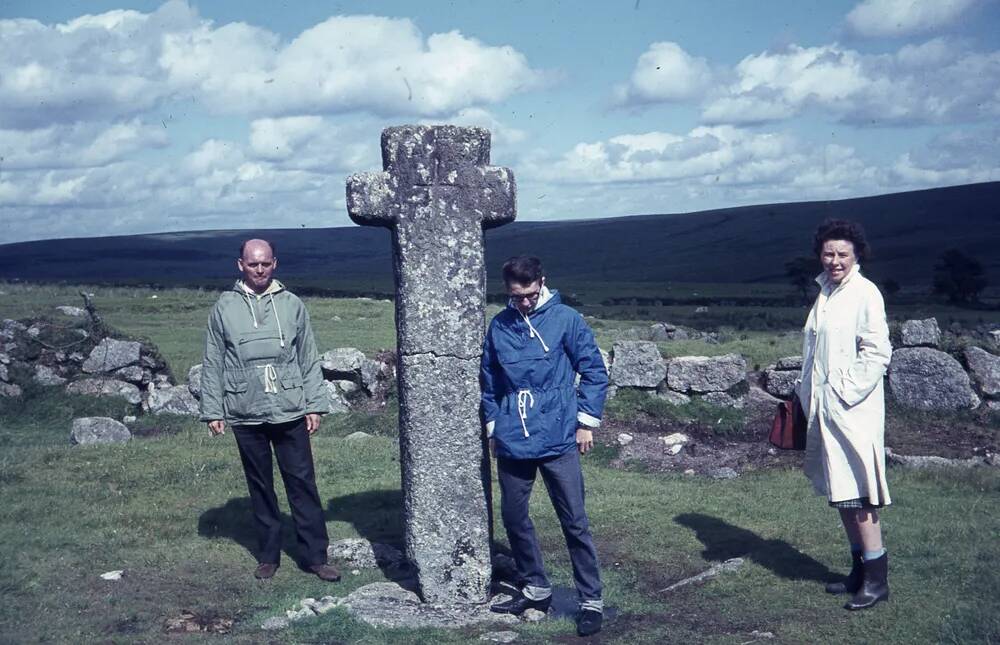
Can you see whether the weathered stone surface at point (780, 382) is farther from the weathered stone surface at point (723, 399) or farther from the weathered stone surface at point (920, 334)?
the weathered stone surface at point (920, 334)

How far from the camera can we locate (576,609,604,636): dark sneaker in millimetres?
6375

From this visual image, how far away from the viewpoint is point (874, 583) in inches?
254

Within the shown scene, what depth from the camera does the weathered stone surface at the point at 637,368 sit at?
1453 centimetres

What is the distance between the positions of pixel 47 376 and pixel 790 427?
14791 mm

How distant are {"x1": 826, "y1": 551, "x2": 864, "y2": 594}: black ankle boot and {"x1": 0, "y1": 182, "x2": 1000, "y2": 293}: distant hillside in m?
76.1

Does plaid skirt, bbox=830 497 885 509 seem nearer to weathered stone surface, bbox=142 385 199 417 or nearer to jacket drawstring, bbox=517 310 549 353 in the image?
jacket drawstring, bbox=517 310 549 353

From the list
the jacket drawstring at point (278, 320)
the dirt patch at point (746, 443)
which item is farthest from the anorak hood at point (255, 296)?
the dirt patch at point (746, 443)

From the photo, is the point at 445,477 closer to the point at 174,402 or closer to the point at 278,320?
the point at 278,320

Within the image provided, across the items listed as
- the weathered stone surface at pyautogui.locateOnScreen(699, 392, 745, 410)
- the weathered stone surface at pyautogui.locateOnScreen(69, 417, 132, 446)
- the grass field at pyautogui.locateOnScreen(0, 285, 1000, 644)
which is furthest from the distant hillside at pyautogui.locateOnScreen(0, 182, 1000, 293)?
the grass field at pyautogui.locateOnScreen(0, 285, 1000, 644)

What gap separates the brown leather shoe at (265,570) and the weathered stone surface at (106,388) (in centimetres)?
1022

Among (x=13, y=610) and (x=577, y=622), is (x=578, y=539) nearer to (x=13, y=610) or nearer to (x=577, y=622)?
(x=577, y=622)

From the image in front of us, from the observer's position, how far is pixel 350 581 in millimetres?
7652

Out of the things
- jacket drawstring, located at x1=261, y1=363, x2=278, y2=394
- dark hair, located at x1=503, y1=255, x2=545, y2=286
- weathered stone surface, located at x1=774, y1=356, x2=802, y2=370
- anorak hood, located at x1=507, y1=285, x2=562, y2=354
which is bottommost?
weathered stone surface, located at x1=774, y1=356, x2=802, y2=370

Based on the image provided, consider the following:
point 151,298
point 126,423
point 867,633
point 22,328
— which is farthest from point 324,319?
point 867,633
